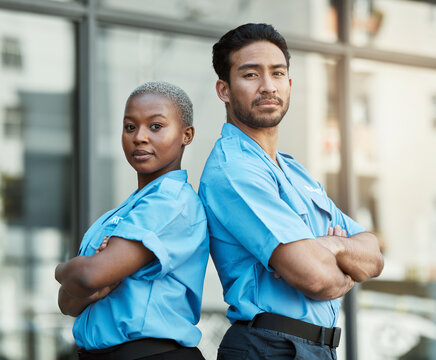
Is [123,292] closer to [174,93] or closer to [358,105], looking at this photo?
[174,93]

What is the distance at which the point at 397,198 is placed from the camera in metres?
4.89

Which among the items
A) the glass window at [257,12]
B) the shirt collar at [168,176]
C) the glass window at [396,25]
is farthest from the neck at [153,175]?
the glass window at [396,25]

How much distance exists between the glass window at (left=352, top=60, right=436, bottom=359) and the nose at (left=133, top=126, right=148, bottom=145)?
2.98 m

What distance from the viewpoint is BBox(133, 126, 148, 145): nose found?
190 centimetres

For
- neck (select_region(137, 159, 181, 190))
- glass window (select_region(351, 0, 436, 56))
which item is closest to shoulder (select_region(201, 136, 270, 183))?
neck (select_region(137, 159, 181, 190))

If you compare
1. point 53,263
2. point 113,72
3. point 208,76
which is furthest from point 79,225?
point 208,76

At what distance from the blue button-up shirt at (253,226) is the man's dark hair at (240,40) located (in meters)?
0.26

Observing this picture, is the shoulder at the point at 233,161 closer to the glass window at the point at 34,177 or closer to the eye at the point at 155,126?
the eye at the point at 155,126

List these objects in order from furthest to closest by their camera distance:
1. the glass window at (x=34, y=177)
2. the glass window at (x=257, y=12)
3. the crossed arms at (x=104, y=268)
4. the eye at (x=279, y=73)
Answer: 1. the glass window at (x=257, y=12)
2. the glass window at (x=34, y=177)
3. the eye at (x=279, y=73)
4. the crossed arms at (x=104, y=268)

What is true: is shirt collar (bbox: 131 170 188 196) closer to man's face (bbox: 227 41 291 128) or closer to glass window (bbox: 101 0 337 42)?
man's face (bbox: 227 41 291 128)

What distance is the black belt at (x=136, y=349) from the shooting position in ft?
5.66

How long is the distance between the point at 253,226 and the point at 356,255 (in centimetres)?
34

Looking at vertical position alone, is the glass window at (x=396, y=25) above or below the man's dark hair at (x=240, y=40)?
above

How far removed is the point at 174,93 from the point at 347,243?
2.26ft
